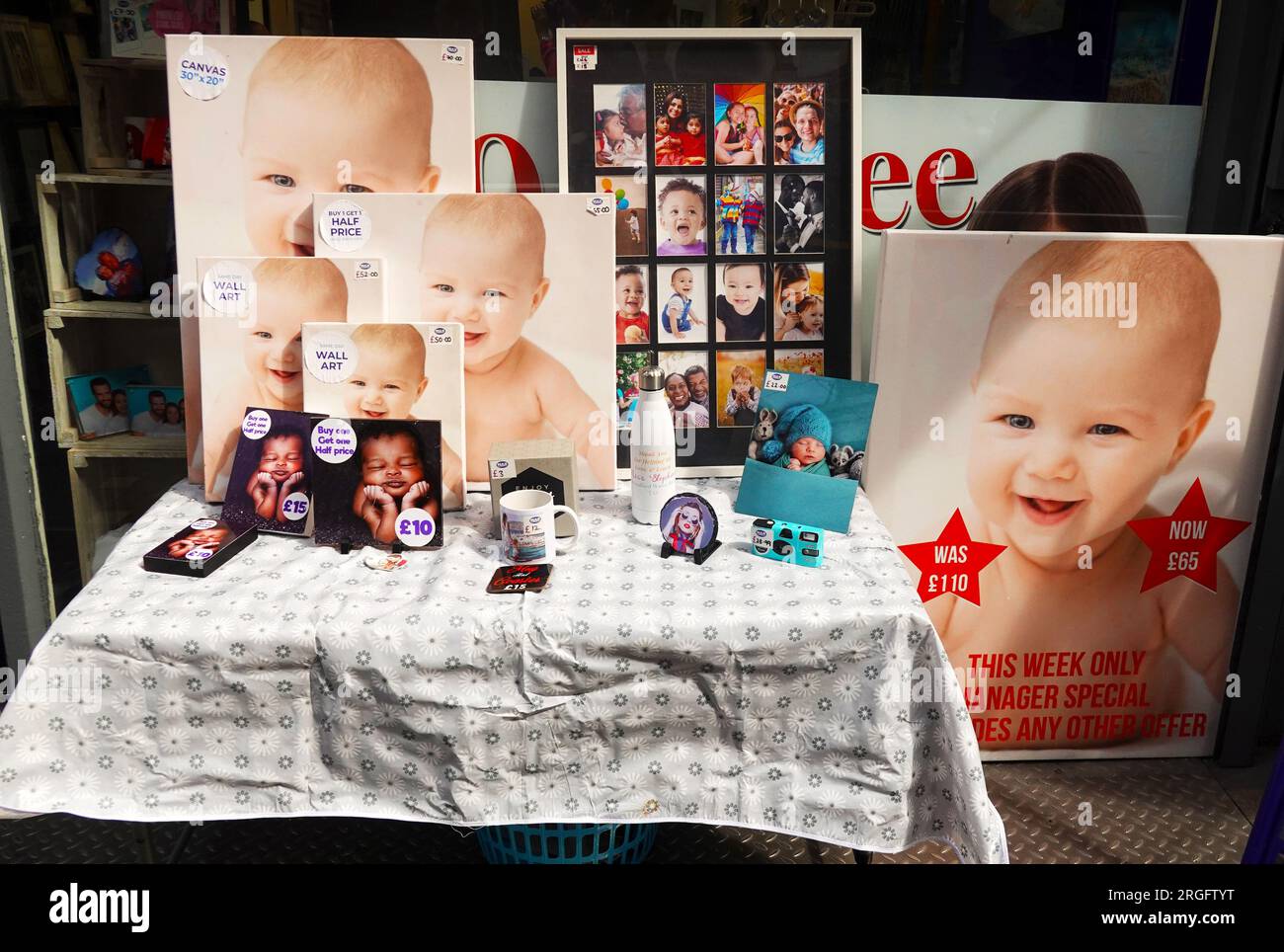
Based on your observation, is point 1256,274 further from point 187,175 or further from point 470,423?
point 187,175

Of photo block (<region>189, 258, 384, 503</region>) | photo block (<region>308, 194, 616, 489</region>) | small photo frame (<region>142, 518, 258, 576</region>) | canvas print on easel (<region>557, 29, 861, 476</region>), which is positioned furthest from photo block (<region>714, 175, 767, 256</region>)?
small photo frame (<region>142, 518, 258, 576</region>)

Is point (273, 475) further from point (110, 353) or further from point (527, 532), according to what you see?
point (110, 353)

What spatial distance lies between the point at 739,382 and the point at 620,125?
26.5 inches

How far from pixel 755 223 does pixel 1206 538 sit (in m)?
1.44

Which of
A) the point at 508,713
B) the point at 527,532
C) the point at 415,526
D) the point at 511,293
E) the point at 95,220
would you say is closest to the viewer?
the point at 508,713

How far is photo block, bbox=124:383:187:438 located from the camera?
285cm

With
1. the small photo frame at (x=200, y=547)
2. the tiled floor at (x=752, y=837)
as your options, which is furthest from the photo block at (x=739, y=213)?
the tiled floor at (x=752, y=837)

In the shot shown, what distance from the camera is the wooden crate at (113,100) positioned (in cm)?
257

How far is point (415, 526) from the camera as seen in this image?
2.17 meters

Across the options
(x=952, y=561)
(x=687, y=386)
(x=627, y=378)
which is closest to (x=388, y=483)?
(x=627, y=378)

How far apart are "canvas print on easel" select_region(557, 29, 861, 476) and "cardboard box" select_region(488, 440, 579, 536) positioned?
0.39 metres

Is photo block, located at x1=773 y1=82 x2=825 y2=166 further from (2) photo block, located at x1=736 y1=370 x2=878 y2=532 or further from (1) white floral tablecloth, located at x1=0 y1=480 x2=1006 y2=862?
(1) white floral tablecloth, located at x1=0 y1=480 x2=1006 y2=862

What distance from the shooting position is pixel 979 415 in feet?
8.63

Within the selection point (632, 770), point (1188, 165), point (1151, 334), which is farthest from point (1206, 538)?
point (632, 770)
